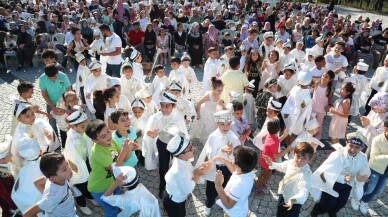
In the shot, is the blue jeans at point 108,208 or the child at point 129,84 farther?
the child at point 129,84

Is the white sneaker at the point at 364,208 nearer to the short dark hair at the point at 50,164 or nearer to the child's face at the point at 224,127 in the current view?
the child's face at the point at 224,127

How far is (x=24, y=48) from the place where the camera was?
1116 centimetres

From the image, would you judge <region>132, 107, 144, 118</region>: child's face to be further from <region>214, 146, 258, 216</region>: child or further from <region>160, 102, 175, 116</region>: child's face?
<region>214, 146, 258, 216</region>: child

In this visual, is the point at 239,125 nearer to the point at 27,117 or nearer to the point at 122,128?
the point at 122,128

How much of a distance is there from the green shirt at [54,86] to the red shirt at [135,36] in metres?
6.37

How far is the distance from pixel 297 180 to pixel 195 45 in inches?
355

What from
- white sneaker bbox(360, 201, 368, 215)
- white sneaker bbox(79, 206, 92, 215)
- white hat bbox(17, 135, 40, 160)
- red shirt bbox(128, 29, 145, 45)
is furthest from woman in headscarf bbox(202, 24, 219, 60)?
white hat bbox(17, 135, 40, 160)

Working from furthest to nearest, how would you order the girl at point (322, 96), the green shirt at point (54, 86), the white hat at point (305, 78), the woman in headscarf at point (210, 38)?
the woman in headscarf at point (210, 38) < the girl at point (322, 96) < the green shirt at point (54, 86) < the white hat at point (305, 78)

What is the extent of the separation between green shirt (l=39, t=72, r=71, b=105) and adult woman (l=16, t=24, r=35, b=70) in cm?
618

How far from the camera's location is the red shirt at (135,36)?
12078 millimetres

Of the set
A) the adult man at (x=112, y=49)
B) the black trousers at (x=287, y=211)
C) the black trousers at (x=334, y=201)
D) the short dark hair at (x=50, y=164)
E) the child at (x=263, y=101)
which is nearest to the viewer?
the short dark hair at (x=50, y=164)

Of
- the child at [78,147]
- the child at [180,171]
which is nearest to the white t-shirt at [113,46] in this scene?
the child at [78,147]

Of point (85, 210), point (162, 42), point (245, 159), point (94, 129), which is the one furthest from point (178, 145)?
point (162, 42)

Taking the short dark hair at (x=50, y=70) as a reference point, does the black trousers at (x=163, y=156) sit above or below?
below
